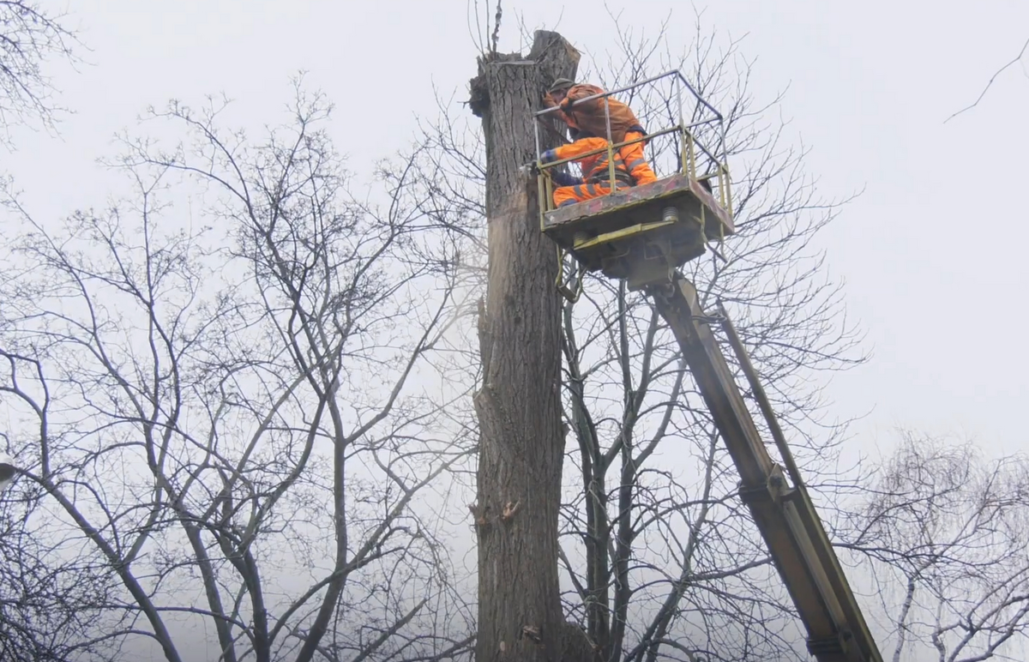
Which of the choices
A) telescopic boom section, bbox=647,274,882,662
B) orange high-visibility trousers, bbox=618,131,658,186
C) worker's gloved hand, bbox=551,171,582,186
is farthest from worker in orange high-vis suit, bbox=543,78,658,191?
telescopic boom section, bbox=647,274,882,662

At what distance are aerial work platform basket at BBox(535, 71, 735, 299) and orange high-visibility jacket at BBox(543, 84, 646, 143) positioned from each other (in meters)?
0.14

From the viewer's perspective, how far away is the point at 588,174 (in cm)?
633

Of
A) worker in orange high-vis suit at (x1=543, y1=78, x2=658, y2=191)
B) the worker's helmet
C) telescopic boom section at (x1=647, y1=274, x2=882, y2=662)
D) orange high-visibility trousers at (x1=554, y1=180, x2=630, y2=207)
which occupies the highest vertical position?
the worker's helmet

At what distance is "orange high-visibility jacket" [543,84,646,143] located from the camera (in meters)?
6.32

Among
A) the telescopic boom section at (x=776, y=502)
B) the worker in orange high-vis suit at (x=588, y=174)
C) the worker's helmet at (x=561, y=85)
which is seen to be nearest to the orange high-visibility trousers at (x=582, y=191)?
the worker in orange high-vis suit at (x=588, y=174)

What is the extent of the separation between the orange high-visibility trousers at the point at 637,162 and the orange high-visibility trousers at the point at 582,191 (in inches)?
3.8

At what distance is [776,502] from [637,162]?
255 cm

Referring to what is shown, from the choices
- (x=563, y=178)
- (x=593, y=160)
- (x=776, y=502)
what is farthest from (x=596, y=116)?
(x=776, y=502)

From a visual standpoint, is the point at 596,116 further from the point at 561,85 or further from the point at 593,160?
the point at 561,85

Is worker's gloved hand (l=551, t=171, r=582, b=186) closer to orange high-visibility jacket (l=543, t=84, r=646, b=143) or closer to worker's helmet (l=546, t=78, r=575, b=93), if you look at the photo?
orange high-visibility jacket (l=543, t=84, r=646, b=143)

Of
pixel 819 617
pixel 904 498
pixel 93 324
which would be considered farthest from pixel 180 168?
pixel 904 498

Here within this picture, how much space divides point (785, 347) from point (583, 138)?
4911 millimetres

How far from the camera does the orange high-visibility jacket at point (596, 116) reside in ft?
20.7

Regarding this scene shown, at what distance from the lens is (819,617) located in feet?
22.5
